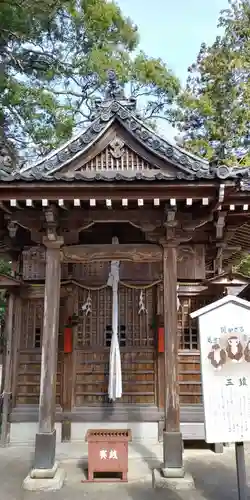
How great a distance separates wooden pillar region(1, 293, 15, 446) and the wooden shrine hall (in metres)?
0.02

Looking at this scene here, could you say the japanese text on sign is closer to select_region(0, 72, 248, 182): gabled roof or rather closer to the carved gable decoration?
select_region(0, 72, 248, 182): gabled roof

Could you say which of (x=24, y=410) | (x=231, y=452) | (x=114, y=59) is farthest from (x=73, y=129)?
(x=231, y=452)

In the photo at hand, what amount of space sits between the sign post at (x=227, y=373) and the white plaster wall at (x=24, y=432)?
4424 millimetres

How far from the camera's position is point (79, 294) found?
7.86 m

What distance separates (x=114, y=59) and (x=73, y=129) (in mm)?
4663

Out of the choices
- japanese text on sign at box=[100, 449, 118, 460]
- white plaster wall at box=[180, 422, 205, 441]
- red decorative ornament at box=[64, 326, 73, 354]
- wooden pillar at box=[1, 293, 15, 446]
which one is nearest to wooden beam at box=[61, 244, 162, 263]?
Result: red decorative ornament at box=[64, 326, 73, 354]

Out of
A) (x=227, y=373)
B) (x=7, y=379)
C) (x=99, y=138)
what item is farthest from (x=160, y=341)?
(x=99, y=138)

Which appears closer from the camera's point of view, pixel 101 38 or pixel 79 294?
pixel 79 294

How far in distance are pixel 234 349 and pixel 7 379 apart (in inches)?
208

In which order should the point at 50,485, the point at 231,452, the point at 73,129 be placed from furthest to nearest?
the point at 73,129 → the point at 231,452 → the point at 50,485

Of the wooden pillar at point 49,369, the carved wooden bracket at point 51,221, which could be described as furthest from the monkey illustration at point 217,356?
the carved wooden bracket at point 51,221

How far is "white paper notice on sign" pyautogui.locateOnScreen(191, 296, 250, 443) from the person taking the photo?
3971mm

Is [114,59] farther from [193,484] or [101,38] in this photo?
[193,484]

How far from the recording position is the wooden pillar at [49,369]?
5395 millimetres
